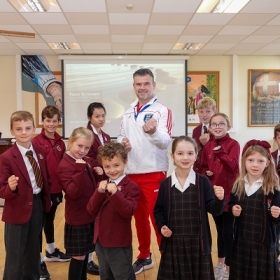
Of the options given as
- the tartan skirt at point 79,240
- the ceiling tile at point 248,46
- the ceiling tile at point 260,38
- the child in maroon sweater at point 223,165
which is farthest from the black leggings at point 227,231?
the ceiling tile at point 248,46

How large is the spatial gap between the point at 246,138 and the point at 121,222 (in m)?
5.41

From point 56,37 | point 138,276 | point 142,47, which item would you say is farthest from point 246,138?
point 138,276

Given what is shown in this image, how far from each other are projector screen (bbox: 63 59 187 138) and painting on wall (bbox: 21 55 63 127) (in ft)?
0.63

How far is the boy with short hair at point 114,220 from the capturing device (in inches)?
68.3

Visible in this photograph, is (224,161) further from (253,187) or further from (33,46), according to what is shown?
(33,46)

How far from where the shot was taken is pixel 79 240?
204 centimetres

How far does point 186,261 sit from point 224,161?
0.78 m

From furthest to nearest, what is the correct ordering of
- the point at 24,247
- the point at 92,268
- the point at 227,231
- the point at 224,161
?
the point at 92,268 < the point at 227,231 < the point at 224,161 < the point at 24,247

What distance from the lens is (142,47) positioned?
5.73 meters

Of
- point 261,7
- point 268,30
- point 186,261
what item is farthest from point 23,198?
point 268,30

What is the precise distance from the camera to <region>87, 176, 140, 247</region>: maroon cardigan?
1.73 metres

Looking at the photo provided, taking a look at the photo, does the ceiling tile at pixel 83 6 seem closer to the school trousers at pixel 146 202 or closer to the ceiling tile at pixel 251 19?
the ceiling tile at pixel 251 19

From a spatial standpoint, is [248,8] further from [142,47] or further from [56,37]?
[56,37]

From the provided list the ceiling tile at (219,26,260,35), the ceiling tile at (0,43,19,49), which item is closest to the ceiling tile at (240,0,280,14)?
the ceiling tile at (219,26,260,35)
